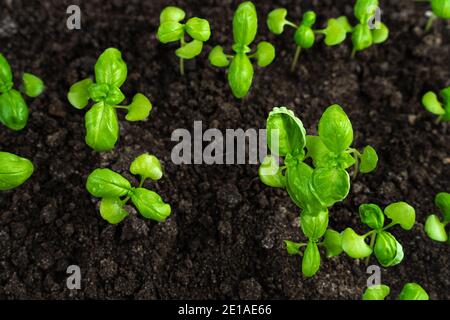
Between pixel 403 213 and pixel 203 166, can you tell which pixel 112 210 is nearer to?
pixel 203 166

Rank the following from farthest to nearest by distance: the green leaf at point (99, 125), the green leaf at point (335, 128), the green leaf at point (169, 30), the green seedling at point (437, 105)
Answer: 1. the green seedling at point (437, 105)
2. the green leaf at point (169, 30)
3. the green leaf at point (99, 125)
4. the green leaf at point (335, 128)

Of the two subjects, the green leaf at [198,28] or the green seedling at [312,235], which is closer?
the green seedling at [312,235]

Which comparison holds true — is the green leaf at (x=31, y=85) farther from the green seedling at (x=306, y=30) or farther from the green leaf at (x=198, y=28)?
the green seedling at (x=306, y=30)

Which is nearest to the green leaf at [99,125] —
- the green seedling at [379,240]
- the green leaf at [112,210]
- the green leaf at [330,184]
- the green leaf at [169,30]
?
the green leaf at [112,210]

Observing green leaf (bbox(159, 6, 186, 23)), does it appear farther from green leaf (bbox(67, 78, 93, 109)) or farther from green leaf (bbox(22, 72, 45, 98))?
green leaf (bbox(22, 72, 45, 98))

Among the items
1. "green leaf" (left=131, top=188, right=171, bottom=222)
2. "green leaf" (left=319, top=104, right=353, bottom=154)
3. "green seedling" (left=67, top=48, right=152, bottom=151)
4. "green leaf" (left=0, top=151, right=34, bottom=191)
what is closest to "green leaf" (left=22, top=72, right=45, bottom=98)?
"green seedling" (left=67, top=48, right=152, bottom=151)

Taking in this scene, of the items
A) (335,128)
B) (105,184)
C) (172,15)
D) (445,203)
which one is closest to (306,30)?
(172,15)
